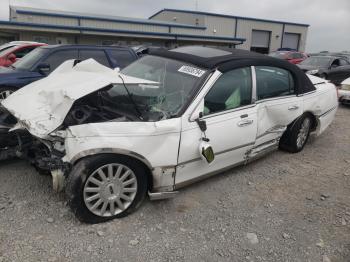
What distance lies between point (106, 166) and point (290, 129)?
2.96 meters

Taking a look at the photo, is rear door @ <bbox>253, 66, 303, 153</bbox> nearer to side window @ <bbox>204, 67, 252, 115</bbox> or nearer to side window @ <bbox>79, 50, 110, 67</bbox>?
side window @ <bbox>204, 67, 252, 115</bbox>

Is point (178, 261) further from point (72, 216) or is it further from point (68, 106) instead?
point (68, 106)

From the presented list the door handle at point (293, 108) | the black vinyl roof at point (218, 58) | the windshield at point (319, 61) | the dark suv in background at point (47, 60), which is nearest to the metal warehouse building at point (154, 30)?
the windshield at point (319, 61)

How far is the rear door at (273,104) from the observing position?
152 inches

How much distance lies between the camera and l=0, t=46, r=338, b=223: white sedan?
2.73m

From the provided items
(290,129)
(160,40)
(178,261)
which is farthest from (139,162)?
(160,40)

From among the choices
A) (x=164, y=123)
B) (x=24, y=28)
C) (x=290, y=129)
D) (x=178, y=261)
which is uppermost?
(x=24, y=28)

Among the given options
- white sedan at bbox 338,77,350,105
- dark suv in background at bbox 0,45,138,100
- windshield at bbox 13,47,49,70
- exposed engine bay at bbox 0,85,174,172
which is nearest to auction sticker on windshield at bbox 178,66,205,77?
exposed engine bay at bbox 0,85,174,172

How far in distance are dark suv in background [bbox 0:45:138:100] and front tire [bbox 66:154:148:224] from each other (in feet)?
12.6

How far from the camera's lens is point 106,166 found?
2740 millimetres

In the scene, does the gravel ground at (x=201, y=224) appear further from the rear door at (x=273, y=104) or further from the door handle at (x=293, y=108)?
the door handle at (x=293, y=108)

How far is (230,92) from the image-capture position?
11.5 ft

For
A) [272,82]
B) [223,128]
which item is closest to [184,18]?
[272,82]

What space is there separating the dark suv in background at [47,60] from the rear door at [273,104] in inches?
151
